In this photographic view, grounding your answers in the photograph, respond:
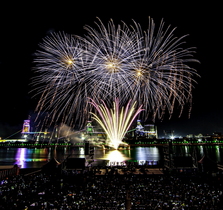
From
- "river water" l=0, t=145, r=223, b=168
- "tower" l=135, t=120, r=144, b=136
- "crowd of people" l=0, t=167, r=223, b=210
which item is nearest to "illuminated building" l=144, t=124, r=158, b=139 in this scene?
"tower" l=135, t=120, r=144, b=136

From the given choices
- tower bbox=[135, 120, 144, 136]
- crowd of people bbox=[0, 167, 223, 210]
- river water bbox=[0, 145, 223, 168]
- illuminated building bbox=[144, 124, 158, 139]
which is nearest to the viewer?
crowd of people bbox=[0, 167, 223, 210]

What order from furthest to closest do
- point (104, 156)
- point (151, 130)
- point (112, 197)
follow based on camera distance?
point (151, 130) < point (104, 156) < point (112, 197)

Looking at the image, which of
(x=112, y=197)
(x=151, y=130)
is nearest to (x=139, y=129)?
(x=151, y=130)

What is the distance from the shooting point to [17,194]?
1032 centimetres

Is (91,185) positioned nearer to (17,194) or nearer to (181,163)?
(17,194)

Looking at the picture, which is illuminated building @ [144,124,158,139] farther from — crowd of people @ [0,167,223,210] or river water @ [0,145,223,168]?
crowd of people @ [0,167,223,210]

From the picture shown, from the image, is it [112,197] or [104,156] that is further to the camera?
[104,156]

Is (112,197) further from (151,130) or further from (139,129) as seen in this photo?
(151,130)

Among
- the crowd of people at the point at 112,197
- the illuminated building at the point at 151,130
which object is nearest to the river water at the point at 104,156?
the crowd of people at the point at 112,197

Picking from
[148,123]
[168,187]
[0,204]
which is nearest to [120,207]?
[168,187]

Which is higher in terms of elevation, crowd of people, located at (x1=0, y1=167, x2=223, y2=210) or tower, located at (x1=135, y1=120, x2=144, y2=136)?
tower, located at (x1=135, y1=120, x2=144, y2=136)

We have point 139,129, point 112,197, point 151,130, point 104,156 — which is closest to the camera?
point 112,197

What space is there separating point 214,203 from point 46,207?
25.5 feet

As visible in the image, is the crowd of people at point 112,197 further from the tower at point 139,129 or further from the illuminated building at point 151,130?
the illuminated building at point 151,130
